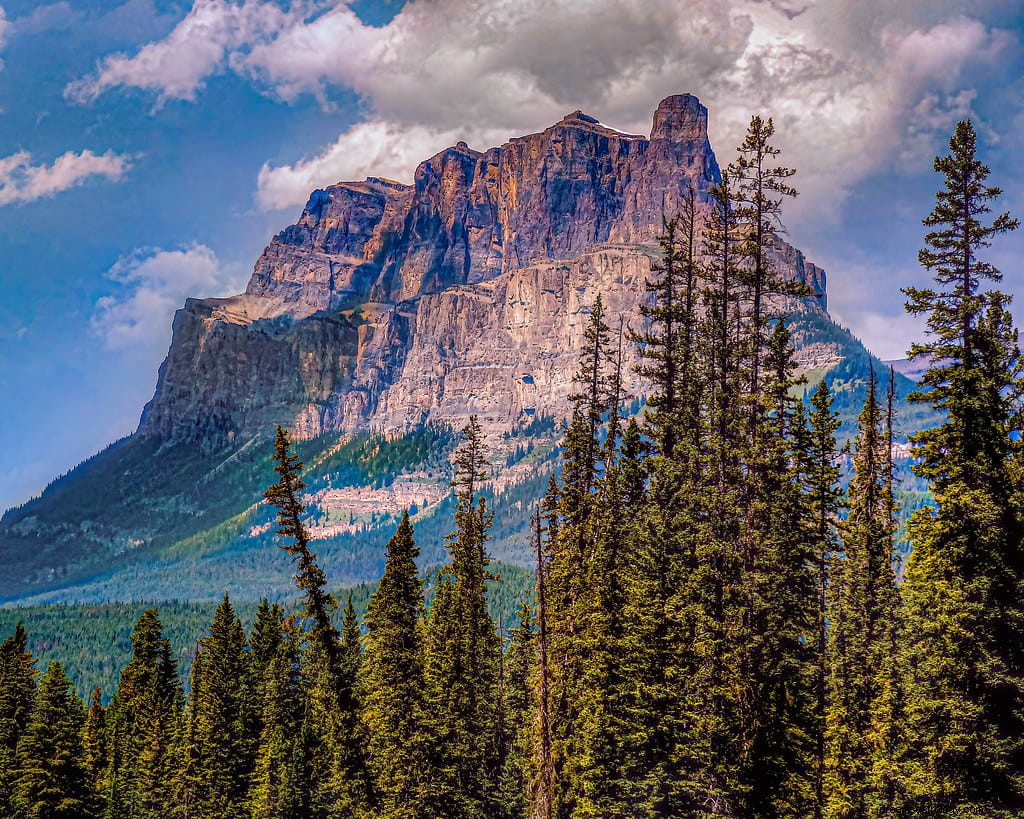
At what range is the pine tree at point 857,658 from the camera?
39062mm

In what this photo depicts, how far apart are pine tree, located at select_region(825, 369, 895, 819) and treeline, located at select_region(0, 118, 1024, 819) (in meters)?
0.12

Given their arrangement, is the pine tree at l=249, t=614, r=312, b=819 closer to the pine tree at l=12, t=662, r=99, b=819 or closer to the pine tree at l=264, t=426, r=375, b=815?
the pine tree at l=264, t=426, r=375, b=815

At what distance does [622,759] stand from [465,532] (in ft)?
74.9

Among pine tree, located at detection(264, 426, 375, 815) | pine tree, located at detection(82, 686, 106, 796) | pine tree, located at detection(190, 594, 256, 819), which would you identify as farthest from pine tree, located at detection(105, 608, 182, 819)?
pine tree, located at detection(264, 426, 375, 815)

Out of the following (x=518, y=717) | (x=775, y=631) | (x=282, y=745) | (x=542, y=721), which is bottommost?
(x=282, y=745)

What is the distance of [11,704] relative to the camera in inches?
2751

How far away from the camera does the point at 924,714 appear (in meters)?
32.2

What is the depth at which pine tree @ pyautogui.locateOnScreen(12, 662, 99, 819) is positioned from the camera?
59250mm

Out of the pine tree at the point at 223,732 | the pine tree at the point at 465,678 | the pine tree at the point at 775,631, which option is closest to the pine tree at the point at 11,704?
the pine tree at the point at 223,732

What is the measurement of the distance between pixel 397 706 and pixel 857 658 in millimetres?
20740

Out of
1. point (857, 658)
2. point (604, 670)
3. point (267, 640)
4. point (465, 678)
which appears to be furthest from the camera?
point (267, 640)

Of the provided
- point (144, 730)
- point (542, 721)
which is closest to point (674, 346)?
point (542, 721)

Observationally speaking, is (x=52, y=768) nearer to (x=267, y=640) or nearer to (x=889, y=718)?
(x=267, y=640)

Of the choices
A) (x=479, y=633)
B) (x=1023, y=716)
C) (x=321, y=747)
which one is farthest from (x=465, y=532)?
(x=1023, y=716)
